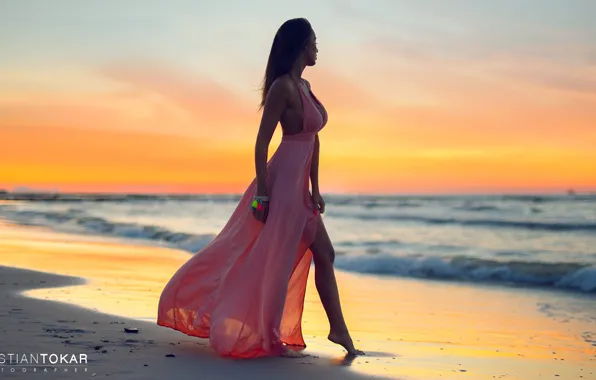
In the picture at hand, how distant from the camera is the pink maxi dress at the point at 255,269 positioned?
15.2ft

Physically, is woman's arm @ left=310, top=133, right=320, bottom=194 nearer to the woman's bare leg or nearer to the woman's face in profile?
the woman's bare leg

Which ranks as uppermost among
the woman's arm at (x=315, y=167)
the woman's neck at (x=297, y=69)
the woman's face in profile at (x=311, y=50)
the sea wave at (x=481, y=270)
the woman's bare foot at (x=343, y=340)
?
the woman's face in profile at (x=311, y=50)

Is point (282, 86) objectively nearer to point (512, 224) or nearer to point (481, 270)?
point (481, 270)

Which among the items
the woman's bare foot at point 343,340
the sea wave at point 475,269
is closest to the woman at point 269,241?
the woman's bare foot at point 343,340

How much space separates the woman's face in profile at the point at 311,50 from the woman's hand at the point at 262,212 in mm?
908

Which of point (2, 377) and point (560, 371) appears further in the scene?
point (560, 371)

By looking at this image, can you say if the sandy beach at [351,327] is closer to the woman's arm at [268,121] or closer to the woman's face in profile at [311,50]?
the woman's arm at [268,121]

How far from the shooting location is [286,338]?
4965 mm

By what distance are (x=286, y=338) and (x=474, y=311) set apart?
3.24 m

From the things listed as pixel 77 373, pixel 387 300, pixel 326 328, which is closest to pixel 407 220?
pixel 387 300

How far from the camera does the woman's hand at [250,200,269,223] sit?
15.4 feet

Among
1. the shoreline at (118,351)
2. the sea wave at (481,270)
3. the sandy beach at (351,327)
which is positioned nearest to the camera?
the shoreline at (118,351)

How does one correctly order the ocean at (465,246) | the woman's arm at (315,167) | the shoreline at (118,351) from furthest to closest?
1. the ocean at (465,246)
2. the woman's arm at (315,167)
3. the shoreline at (118,351)

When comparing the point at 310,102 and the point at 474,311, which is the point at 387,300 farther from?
the point at 310,102
